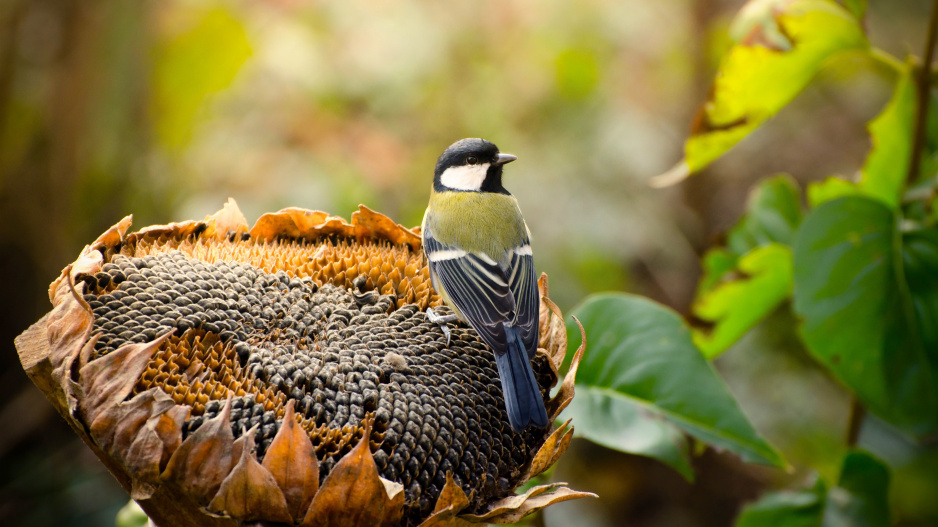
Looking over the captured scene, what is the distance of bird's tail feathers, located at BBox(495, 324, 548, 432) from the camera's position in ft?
3.04

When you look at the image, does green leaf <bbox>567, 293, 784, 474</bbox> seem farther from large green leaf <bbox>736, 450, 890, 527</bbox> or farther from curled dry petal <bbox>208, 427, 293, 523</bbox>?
curled dry petal <bbox>208, 427, 293, 523</bbox>

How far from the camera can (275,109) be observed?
4191 millimetres

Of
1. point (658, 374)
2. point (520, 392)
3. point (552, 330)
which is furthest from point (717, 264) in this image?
point (520, 392)

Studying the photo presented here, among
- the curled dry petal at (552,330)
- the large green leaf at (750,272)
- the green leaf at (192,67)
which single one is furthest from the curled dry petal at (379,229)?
the green leaf at (192,67)

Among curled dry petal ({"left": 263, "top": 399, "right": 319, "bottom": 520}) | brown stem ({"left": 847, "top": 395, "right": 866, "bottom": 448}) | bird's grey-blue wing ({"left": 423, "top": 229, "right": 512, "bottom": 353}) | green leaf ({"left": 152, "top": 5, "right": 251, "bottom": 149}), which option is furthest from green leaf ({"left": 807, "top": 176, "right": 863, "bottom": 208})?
green leaf ({"left": 152, "top": 5, "right": 251, "bottom": 149})

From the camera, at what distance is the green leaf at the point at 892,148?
1.66 metres

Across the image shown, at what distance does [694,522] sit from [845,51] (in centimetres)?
239

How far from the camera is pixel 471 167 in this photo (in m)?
1.73

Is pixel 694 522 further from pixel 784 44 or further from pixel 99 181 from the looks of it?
pixel 99 181

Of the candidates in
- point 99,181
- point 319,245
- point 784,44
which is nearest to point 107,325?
point 319,245

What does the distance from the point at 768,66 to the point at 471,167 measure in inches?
27.1

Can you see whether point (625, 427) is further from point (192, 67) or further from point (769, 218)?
point (192, 67)

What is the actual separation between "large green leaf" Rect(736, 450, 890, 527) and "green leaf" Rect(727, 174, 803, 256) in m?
0.58

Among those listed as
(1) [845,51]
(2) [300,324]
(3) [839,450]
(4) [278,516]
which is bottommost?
(3) [839,450]
